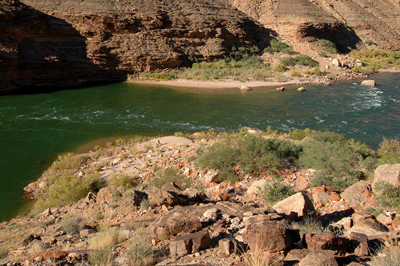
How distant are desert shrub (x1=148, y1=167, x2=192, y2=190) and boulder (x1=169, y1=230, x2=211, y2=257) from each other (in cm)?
443

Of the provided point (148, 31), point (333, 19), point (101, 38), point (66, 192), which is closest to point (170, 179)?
point (66, 192)

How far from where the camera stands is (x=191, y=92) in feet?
90.7

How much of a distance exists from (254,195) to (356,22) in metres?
57.7

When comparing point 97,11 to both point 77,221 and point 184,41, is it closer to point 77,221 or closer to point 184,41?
point 184,41

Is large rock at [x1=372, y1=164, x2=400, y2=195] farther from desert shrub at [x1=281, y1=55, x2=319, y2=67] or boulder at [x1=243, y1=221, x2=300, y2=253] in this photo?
desert shrub at [x1=281, y1=55, x2=319, y2=67]

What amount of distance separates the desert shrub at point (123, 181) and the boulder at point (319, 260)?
6.70 meters

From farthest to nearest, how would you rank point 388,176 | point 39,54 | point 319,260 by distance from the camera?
1. point 39,54
2. point 388,176
3. point 319,260

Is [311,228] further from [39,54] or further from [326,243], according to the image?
[39,54]

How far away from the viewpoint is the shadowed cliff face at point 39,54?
28.0 meters

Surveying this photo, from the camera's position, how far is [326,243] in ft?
12.2

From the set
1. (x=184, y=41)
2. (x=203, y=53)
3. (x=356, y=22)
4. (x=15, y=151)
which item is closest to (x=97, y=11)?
(x=184, y=41)

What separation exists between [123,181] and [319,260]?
7002mm

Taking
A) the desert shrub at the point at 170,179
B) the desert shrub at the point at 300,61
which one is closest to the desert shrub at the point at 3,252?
the desert shrub at the point at 170,179

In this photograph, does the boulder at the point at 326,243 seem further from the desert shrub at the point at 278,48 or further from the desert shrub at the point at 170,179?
the desert shrub at the point at 278,48
